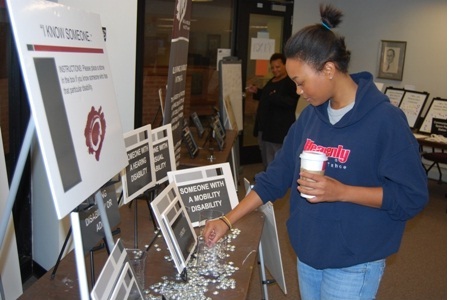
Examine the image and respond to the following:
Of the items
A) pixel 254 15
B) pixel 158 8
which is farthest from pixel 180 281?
pixel 254 15

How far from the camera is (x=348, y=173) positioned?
5.75 feet

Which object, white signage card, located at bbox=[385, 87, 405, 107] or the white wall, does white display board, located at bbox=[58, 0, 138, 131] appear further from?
white signage card, located at bbox=[385, 87, 405, 107]

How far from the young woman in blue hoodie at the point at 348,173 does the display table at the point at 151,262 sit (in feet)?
0.89

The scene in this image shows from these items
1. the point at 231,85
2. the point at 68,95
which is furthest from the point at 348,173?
the point at 231,85

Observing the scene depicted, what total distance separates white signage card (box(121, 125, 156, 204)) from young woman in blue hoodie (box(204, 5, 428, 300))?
28.1 inches

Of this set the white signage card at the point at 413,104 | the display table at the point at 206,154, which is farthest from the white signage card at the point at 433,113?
the display table at the point at 206,154

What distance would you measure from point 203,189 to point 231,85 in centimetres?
407

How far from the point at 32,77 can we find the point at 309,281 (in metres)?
1.21

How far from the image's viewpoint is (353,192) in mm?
1673

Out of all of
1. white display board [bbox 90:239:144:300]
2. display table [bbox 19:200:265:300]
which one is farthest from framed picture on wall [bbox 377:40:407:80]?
white display board [bbox 90:239:144:300]

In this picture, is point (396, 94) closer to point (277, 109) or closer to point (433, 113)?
point (433, 113)

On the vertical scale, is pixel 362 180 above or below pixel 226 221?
above

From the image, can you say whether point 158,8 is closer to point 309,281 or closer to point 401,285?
point 401,285

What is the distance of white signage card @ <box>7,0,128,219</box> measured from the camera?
1.30 m
